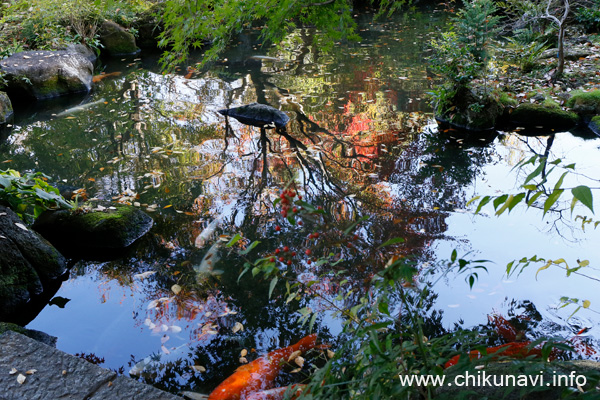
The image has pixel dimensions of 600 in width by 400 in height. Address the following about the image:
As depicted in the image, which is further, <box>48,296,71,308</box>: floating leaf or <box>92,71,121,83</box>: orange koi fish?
<box>92,71,121,83</box>: orange koi fish

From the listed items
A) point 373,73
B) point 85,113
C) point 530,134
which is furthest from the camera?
point 373,73

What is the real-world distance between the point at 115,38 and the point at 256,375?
12333 mm

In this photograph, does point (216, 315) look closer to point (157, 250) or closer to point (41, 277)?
point (157, 250)

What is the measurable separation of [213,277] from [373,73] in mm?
7426

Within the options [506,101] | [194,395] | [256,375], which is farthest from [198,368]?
[506,101]

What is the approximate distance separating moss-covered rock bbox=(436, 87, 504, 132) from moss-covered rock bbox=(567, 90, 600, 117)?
121cm

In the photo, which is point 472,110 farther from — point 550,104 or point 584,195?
point 584,195

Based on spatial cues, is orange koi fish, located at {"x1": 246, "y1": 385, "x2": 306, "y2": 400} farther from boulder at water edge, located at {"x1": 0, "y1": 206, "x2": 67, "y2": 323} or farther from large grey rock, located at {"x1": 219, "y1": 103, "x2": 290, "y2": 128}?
large grey rock, located at {"x1": 219, "y1": 103, "x2": 290, "y2": 128}

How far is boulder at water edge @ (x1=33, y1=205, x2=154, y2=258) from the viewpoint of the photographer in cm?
490

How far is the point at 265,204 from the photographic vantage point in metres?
→ 5.65

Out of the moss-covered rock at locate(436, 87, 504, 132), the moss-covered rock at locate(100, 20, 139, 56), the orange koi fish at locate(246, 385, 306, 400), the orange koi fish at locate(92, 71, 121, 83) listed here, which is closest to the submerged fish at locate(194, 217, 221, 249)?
the orange koi fish at locate(246, 385, 306, 400)

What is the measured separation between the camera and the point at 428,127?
773cm

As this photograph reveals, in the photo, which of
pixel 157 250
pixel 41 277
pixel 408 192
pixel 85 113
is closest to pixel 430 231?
pixel 408 192

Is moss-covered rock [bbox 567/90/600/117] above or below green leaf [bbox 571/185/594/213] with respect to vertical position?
above
